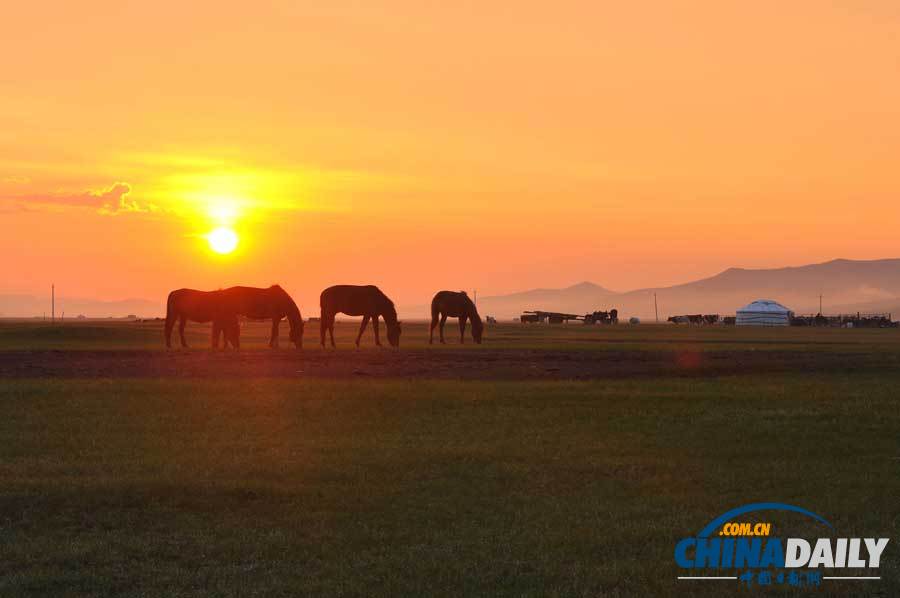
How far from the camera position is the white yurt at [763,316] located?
5675 inches

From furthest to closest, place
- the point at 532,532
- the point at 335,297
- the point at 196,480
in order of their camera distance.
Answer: the point at 335,297 < the point at 196,480 < the point at 532,532

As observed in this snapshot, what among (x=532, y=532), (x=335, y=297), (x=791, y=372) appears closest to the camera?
(x=532, y=532)

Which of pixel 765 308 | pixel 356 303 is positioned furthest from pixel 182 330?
pixel 765 308

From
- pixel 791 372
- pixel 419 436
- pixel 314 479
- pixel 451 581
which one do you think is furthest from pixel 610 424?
pixel 791 372

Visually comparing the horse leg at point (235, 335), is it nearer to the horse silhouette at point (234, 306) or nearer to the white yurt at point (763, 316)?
the horse silhouette at point (234, 306)

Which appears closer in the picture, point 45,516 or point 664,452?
point 45,516

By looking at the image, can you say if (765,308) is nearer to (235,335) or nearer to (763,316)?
(763,316)

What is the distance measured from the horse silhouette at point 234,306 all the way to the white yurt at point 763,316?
107003 mm

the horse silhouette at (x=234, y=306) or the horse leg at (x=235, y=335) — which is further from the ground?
the horse silhouette at (x=234, y=306)

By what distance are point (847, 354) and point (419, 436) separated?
107 ft

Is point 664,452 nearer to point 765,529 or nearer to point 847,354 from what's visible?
point 765,529

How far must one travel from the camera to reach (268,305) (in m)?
49.4

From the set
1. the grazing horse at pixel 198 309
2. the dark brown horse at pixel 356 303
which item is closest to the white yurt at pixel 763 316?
the dark brown horse at pixel 356 303

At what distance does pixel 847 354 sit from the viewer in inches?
1816
